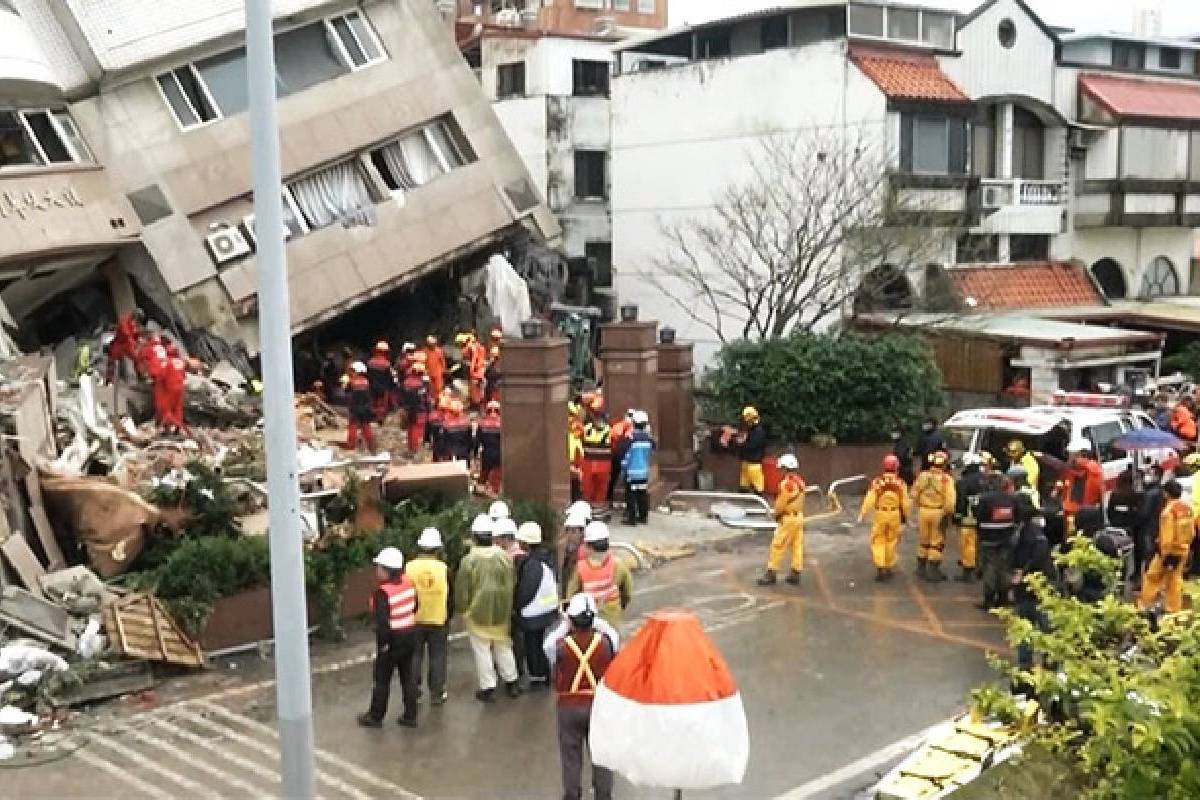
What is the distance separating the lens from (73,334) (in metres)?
24.5

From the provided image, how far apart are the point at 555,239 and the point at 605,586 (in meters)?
18.3

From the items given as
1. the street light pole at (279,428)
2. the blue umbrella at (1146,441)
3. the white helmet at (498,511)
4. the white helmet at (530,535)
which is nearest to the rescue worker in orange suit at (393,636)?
the white helmet at (530,535)

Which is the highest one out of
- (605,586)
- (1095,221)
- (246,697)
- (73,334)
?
(1095,221)

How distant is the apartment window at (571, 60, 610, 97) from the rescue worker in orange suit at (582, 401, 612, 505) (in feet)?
67.6

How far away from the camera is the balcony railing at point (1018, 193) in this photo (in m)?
29.9

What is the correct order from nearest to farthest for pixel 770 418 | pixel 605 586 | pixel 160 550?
1. pixel 605 586
2. pixel 160 550
3. pixel 770 418

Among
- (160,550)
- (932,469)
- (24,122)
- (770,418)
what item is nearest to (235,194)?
(24,122)

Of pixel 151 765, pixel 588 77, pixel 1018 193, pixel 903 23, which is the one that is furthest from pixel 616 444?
pixel 588 77

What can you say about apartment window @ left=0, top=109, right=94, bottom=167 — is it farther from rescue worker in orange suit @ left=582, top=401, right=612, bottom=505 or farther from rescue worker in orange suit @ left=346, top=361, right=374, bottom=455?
rescue worker in orange suit @ left=582, top=401, right=612, bottom=505

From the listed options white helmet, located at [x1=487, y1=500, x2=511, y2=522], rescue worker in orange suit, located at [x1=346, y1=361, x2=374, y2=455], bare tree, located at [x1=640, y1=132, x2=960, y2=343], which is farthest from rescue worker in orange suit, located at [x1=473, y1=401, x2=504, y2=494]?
bare tree, located at [x1=640, y1=132, x2=960, y2=343]

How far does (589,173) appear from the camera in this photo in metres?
36.5

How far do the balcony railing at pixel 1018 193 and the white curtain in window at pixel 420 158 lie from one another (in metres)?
12.2

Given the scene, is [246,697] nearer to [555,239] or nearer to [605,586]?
[605,586]

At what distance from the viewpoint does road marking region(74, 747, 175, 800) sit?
953 centimetres
